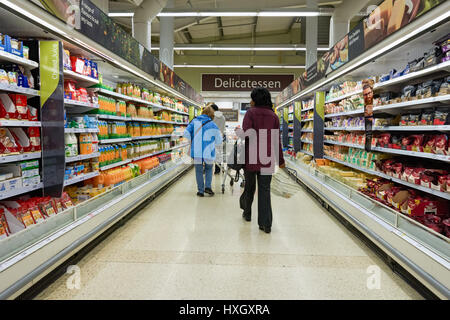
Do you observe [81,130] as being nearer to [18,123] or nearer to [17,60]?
[18,123]

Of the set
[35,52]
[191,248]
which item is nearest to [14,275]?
[191,248]

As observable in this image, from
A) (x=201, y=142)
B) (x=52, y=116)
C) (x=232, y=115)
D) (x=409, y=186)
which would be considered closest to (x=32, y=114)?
(x=52, y=116)

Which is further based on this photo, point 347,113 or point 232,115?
point 232,115

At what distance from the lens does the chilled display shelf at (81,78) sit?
2.71 meters

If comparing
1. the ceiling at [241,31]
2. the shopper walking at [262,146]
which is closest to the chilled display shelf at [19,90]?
the shopper walking at [262,146]

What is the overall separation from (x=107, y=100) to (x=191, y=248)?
2190 millimetres

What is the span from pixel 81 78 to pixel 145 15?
4.10m

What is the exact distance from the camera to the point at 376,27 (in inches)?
116

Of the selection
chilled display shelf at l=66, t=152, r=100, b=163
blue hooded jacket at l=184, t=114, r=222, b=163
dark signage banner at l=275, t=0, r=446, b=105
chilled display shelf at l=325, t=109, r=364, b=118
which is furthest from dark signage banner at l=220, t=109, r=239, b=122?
chilled display shelf at l=66, t=152, r=100, b=163

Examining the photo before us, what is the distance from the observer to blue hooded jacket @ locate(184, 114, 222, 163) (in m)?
4.96

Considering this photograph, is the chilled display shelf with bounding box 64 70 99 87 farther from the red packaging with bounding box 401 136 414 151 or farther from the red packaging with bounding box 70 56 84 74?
the red packaging with bounding box 401 136 414 151

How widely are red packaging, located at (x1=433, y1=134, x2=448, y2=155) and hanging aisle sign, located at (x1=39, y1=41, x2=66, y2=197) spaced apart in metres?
3.13

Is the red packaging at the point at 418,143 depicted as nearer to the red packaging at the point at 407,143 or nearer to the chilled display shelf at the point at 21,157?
the red packaging at the point at 407,143

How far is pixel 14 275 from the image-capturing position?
5.43ft
